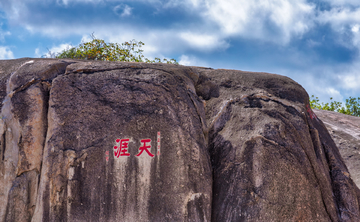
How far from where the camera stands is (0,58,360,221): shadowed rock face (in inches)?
175

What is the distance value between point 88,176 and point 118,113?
3.21ft

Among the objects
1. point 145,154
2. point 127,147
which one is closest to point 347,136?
point 145,154

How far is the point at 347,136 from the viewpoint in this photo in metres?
8.16

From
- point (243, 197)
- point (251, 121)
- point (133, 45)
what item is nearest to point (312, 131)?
point (251, 121)

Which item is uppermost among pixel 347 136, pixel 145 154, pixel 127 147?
pixel 347 136

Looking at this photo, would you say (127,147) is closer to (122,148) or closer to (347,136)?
(122,148)

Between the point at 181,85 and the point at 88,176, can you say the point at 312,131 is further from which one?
the point at 88,176

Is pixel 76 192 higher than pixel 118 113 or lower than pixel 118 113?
lower

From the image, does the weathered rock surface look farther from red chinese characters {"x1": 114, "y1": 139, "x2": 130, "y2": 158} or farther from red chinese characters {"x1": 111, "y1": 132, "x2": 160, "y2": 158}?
red chinese characters {"x1": 114, "y1": 139, "x2": 130, "y2": 158}

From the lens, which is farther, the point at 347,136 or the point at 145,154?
the point at 347,136

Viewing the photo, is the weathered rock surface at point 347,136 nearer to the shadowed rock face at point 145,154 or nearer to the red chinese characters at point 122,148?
the shadowed rock face at point 145,154

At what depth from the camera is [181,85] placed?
5121mm

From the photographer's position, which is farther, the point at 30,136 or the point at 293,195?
the point at 30,136

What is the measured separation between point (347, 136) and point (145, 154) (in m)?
5.91
